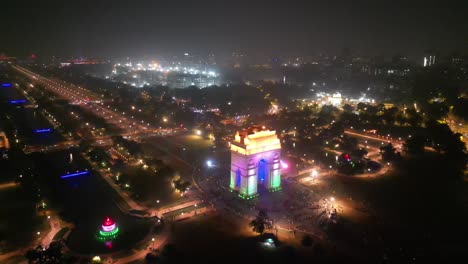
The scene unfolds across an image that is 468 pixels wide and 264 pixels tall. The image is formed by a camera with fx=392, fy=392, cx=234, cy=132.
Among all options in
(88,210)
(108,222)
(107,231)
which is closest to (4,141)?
(88,210)

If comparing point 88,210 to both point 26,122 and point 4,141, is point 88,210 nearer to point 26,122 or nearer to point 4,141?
point 4,141

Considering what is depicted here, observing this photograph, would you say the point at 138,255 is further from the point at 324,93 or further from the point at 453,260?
the point at 324,93

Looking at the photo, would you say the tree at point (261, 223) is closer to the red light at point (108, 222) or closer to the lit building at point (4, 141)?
the red light at point (108, 222)

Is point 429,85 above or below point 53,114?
above

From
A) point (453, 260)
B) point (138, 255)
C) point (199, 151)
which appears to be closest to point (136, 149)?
point (199, 151)

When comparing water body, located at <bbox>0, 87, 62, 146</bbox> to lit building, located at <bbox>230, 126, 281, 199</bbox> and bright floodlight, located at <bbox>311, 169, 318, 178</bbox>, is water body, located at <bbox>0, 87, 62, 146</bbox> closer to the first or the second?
lit building, located at <bbox>230, 126, 281, 199</bbox>

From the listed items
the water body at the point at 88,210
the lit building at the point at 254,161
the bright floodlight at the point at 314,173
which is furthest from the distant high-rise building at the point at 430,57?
the water body at the point at 88,210

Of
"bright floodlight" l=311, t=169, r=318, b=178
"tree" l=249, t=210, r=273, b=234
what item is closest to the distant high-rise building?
"bright floodlight" l=311, t=169, r=318, b=178
